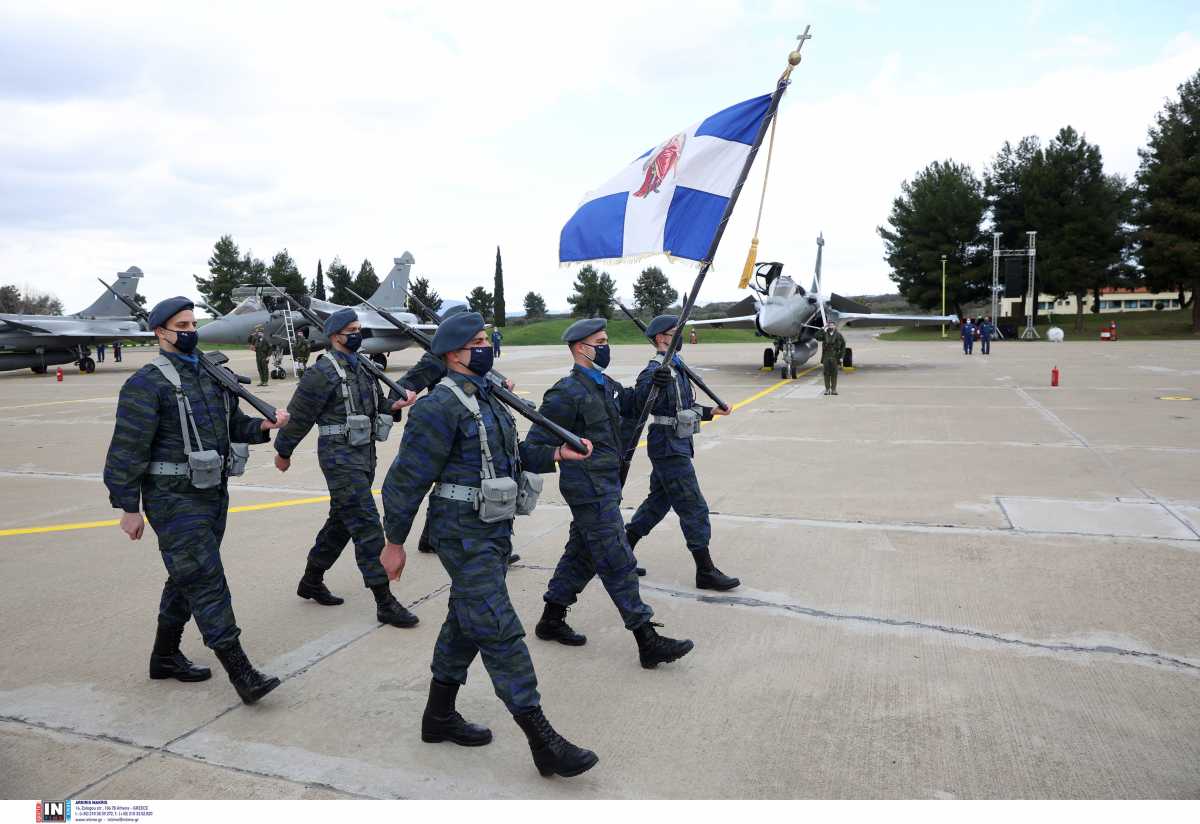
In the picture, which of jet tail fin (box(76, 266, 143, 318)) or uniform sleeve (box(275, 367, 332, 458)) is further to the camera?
jet tail fin (box(76, 266, 143, 318))

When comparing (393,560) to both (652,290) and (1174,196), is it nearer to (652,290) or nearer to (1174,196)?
(1174,196)

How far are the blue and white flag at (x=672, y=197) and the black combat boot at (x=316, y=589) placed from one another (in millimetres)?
3020

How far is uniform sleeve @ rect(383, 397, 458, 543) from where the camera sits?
3.26 metres

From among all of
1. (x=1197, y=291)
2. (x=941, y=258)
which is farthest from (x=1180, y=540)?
(x=941, y=258)

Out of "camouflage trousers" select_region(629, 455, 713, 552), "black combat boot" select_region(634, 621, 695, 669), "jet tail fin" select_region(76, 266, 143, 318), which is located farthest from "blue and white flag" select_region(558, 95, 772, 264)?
"jet tail fin" select_region(76, 266, 143, 318)

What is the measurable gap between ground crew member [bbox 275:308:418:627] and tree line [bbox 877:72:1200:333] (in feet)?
189

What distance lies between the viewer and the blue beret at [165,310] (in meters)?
3.96

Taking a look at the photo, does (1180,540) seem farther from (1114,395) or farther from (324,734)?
(1114,395)

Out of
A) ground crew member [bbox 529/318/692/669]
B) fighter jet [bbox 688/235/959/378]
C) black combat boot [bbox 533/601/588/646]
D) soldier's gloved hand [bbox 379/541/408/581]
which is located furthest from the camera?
fighter jet [bbox 688/235/959/378]

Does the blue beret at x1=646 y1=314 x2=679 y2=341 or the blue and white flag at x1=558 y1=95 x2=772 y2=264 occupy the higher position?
the blue and white flag at x1=558 y1=95 x2=772 y2=264

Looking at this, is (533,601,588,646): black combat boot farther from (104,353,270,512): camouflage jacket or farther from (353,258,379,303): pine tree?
(353,258,379,303): pine tree

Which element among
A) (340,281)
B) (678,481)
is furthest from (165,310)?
(340,281)

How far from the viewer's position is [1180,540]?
619cm

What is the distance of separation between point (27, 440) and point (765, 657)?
537 inches
